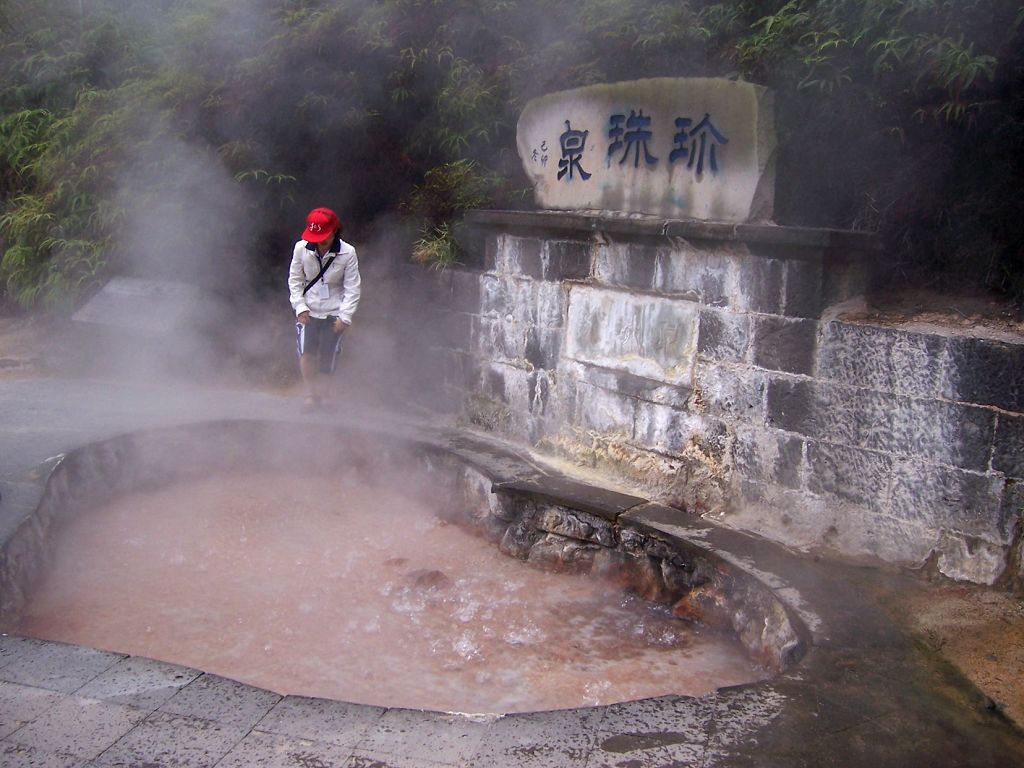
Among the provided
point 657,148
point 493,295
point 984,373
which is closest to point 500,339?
point 493,295

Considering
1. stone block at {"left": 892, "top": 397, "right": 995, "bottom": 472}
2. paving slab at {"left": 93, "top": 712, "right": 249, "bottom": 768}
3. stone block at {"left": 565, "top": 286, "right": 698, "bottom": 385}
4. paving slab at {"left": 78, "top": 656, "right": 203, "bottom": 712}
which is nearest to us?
paving slab at {"left": 93, "top": 712, "right": 249, "bottom": 768}

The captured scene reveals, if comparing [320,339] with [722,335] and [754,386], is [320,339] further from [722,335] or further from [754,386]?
[754,386]

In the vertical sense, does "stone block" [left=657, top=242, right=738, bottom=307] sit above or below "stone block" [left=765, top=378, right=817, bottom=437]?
above

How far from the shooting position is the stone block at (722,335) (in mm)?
4863

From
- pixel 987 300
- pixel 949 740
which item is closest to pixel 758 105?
pixel 987 300

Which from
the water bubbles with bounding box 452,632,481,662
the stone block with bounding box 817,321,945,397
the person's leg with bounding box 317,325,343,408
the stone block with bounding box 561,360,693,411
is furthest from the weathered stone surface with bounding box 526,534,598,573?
the person's leg with bounding box 317,325,343,408

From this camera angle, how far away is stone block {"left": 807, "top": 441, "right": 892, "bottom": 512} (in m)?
4.36

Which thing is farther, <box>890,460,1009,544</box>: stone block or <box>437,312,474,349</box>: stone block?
<box>437,312,474,349</box>: stone block

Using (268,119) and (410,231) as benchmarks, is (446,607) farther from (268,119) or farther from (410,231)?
(268,119)

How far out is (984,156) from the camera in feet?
15.1

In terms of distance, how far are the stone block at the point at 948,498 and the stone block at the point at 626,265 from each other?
6.18ft

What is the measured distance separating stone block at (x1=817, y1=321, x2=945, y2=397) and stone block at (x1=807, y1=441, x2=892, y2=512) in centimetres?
37

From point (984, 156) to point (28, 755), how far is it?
5.12 metres

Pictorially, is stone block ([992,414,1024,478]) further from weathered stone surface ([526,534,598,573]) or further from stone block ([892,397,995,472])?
weathered stone surface ([526,534,598,573])
